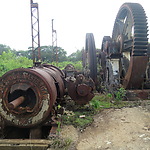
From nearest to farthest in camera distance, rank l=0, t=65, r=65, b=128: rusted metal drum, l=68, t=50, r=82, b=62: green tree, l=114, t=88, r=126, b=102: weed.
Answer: l=0, t=65, r=65, b=128: rusted metal drum < l=114, t=88, r=126, b=102: weed < l=68, t=50, r=82, b=62: green tree

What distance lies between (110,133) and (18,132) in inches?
75.8

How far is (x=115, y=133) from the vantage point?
9.78 ft

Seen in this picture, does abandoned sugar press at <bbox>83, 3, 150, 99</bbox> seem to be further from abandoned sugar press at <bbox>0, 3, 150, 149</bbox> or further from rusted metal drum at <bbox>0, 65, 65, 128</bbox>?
rusted metal drum at <bbox>0, 65, 65, 128</bbox>

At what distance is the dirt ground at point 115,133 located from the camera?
2.54 m

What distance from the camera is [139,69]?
530 cm

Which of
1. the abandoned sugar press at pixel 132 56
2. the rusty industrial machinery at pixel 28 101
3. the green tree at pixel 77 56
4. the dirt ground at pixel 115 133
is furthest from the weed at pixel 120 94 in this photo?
the green tree at pixel 77 56

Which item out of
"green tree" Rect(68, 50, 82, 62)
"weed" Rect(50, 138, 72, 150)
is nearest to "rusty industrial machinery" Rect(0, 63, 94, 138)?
"weed" Rect(50, 138, 72, 150)

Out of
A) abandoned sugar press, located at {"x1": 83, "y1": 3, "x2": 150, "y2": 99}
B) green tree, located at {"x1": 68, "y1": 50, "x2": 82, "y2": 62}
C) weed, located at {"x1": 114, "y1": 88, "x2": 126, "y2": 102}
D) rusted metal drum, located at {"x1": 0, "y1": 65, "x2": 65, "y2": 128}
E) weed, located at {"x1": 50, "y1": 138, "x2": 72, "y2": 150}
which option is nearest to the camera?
weed, located at {"x1": 50, "y1": 138, "x2": 72, "y2": 150}

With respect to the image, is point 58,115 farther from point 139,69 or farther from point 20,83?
point 139,69

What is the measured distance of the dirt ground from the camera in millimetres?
2545

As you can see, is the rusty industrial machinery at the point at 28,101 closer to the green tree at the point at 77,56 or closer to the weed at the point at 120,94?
the weed at the point at 120,94

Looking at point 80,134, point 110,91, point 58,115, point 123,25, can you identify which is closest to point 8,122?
point 58,115

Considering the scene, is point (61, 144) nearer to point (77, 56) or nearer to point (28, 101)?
point (28, 101)

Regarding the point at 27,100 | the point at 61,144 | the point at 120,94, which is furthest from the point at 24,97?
the point at 120,94
